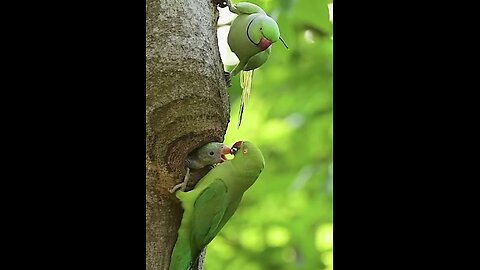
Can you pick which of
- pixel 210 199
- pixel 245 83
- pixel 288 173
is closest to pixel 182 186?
pixel 210 199

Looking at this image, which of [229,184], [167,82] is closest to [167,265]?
[229,184]

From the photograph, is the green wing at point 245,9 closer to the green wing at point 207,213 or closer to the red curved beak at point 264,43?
the red curved beak at point 264,43

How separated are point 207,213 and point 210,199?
0.02 m

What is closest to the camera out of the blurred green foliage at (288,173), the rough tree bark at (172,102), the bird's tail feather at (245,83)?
the rough tree bark at (172,102)

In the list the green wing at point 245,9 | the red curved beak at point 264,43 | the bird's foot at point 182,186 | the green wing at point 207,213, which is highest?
the green wing at point 245,9

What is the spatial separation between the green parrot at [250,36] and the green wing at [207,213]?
14cm

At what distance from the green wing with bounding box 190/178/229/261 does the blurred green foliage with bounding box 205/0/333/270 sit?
1.17 m

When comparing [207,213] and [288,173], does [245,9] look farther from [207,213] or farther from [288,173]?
[288,173]

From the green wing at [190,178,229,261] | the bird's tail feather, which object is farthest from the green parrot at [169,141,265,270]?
the bird's tail feather

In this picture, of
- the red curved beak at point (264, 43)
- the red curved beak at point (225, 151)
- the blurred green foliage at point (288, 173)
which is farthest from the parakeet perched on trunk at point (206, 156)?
the blurred green foliage at point (288, 173)

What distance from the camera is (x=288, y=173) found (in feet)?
7.66

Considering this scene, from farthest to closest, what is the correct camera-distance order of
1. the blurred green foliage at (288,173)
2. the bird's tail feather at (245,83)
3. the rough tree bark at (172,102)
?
the blurred green foliage at (288,173) < the bird's tail feather at (245,83) < the rough tree bark at (172,102)

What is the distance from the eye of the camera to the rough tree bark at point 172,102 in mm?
846
